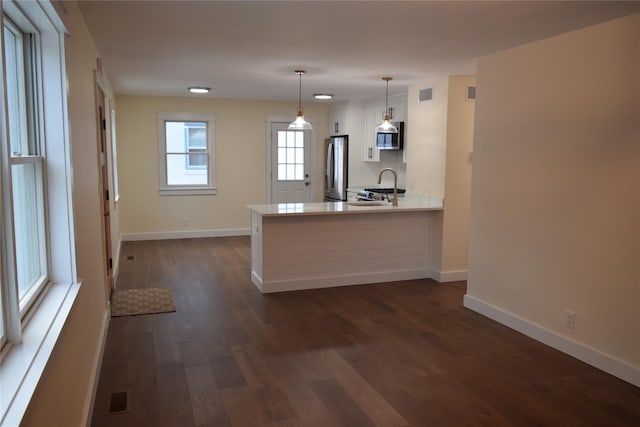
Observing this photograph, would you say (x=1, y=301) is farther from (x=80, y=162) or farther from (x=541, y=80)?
(x=541, y=80)

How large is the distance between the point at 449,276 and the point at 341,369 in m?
2.79

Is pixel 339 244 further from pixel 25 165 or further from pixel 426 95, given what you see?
pixel 25 165

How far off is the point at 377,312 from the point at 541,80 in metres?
2.45

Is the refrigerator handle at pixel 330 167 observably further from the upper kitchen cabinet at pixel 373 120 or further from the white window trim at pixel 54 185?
the white window trim at pixel 54 185

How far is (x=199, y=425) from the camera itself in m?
2.71

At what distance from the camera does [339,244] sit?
559cm

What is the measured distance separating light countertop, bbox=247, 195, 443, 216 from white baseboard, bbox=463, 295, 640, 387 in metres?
1.28

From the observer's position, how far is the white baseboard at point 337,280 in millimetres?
5363

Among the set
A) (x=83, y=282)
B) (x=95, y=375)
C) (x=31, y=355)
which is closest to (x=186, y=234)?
(x=95, y=375)

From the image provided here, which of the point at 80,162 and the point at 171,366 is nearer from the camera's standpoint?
the point at 80,162

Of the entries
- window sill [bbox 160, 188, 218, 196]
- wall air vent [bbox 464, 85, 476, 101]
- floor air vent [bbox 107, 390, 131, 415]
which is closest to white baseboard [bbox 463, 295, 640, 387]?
wall air vent [bbox 464, 85, 476, 101]

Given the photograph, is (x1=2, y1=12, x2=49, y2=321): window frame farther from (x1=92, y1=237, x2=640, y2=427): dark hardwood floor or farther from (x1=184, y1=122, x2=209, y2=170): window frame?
(x1=184, y1=122, x2=209, y2=170): window frame

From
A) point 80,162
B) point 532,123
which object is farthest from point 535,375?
point 80,162

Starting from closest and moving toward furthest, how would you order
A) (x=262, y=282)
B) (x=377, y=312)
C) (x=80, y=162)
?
(x=80, y=162)
(x=377, y=312)
(x=262, y=282)
